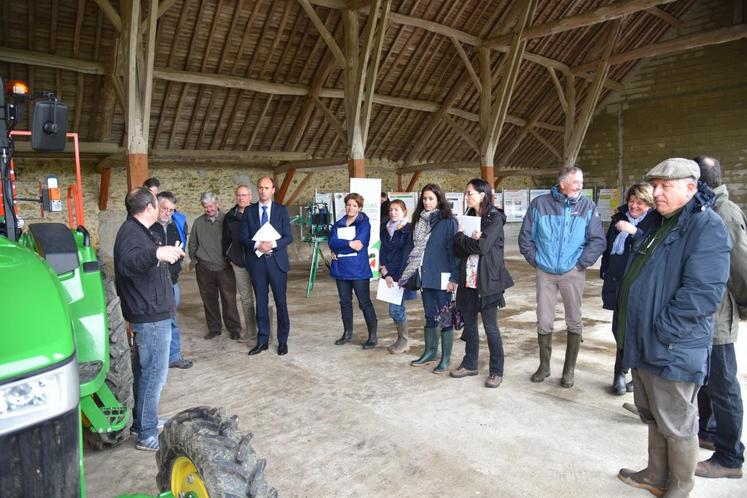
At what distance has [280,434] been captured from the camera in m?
3.42

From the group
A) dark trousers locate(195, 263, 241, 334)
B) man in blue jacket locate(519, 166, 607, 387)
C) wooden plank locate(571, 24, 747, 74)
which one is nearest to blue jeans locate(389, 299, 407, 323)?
man in blue jacket locate(519, 166, 607, 387)

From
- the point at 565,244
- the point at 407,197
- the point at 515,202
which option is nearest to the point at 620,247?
the point at 565,244

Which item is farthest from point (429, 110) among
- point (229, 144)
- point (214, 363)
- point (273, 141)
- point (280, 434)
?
point (280, 434)

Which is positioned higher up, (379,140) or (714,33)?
(714,33)

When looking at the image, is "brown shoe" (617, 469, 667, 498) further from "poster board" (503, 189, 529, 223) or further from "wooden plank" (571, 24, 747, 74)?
"poster board" (503, 189, 529, 223)

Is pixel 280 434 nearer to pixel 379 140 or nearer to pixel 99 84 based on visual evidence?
pixel 99 84

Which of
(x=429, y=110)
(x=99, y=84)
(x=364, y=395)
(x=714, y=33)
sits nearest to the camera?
(x=364, y=395)

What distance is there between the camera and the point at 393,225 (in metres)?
5.27

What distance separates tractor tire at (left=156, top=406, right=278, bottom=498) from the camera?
5.93ft

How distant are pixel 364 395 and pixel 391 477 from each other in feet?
4.05

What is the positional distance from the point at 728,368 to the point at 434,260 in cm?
219

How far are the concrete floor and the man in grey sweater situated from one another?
1.15ft

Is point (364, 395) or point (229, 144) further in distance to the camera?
point (229, 144)

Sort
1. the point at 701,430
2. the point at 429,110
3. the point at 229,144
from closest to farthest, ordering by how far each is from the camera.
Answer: the point at 701,430 → the point at 229,144 → the point at 429,110
